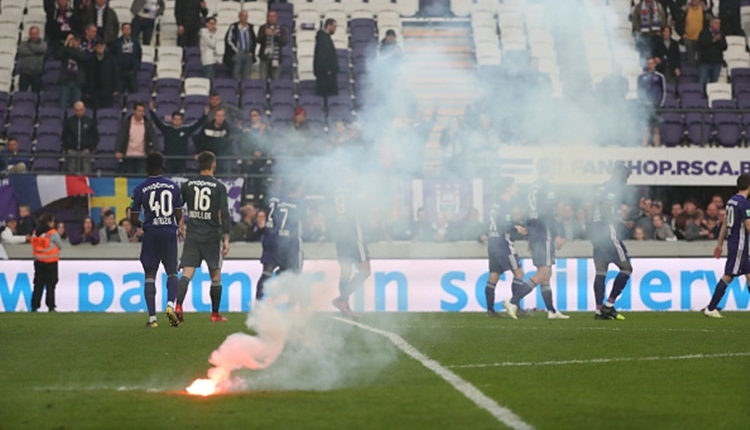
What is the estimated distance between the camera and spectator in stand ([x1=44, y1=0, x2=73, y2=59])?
25.5 meters

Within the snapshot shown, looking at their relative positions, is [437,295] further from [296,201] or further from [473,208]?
[296,201]

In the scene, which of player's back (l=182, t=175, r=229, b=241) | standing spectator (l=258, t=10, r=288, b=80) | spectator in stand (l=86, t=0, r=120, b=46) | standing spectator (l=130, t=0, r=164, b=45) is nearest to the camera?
player's back (l=182, t=175, r=229, b=241)

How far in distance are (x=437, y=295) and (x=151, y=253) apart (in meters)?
8.00

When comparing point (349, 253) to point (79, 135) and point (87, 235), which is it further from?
point (79, 135)

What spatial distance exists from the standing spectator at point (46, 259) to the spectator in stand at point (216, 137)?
127 inches

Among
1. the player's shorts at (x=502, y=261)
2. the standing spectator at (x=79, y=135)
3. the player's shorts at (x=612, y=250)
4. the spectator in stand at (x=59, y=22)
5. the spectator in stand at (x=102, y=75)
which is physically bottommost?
the player's shorts at (x=502, y=261)

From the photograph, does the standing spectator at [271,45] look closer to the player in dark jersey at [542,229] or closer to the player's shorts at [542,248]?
the player in dark jersey at [542,229]

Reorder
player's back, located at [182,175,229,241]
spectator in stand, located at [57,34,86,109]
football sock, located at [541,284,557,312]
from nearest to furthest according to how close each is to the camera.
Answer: player's back, located at [182,175,229,241] → football sock, located at [541,284,557,312] → spectator in stand, located at [57,34,86,109]

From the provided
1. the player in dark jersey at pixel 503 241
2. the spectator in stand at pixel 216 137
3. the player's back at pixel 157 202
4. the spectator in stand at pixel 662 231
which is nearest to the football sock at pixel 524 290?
the player in dark jersey at pixel 503 241

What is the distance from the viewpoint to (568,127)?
21.5 m

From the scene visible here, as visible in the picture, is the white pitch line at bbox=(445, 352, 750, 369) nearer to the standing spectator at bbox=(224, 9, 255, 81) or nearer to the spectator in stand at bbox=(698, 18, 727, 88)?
the spectator in stand at bbox=(698, 18, 727, 88)

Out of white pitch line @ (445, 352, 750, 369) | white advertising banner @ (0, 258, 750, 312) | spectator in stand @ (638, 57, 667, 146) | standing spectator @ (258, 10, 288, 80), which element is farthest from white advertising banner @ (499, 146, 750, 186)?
white pitch line @ (445, 352, 750, 369)

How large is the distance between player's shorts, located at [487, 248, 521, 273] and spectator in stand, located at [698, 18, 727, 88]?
919 centimetres

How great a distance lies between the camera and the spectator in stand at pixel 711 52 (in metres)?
25.1
